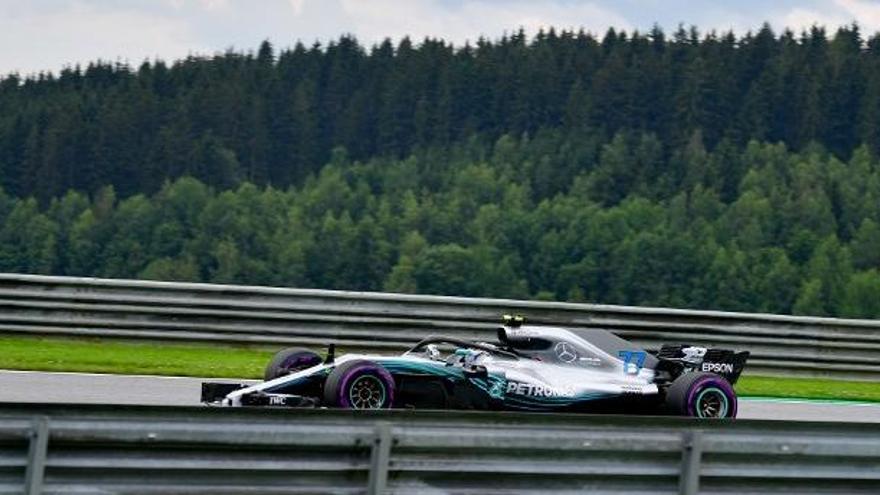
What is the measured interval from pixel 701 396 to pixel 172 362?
17.2 feet

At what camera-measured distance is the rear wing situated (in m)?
13.7

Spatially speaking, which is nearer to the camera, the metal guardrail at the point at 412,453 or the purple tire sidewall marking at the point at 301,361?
the metal guardrail at the point at 412,453

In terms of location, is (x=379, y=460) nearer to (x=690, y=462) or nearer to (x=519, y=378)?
(x=690, y=462)

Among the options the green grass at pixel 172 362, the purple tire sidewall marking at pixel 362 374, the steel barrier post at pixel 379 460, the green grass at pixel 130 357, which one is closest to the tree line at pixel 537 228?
the green grass at pixel 172 362

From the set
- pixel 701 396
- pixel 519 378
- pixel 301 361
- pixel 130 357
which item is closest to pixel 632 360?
pixel 701 396

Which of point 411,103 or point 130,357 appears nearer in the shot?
point 130,357

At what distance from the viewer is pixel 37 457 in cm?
682

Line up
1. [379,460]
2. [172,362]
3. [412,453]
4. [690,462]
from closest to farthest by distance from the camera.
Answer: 1. [379,460]
2. [412,453]
3. [690,462]
4. [172,362]

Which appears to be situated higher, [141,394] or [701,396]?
[141,394]

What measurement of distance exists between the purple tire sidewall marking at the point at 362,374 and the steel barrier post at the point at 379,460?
4136mm

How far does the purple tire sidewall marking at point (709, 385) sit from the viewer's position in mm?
12898

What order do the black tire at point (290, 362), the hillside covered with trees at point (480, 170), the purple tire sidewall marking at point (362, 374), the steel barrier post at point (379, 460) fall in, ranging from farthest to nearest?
the hillside covered with trees at point (480, 170), the black tire at point (290, 362), the purple tire sidewall marking at point (362, 374), the steel barrier post at point (379, 460)

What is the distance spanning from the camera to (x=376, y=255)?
445 feet

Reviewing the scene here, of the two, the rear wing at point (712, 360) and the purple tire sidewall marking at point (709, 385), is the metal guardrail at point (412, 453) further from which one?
the rear wing at point (712, 360)
